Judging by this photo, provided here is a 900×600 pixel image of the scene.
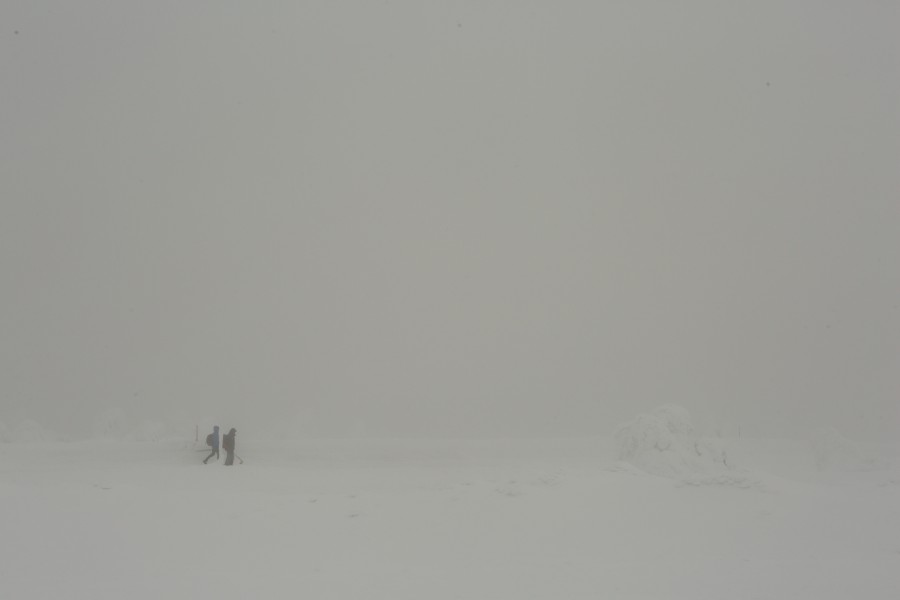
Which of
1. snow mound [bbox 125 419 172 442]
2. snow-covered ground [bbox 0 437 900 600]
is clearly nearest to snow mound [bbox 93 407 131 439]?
snow mound [bbox 125 419 172 442]

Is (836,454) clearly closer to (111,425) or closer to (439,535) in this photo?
(439,535)

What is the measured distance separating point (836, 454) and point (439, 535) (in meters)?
22.1

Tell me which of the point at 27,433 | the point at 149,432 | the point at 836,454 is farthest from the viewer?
the point at 149,432

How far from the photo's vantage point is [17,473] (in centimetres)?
1714

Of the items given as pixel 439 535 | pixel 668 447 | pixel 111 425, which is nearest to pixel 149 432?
pixel 111 425

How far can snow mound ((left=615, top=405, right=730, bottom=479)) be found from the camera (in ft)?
54.6

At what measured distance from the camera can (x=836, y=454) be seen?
27453mm

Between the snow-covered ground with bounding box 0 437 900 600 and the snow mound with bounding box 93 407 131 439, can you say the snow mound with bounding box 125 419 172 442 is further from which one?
the snow-covered ground with bounding box 0 437 900 600

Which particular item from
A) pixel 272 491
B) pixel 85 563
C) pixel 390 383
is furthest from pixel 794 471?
pixel 390 383

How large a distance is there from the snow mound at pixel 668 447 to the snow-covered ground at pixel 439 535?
19.4 inches

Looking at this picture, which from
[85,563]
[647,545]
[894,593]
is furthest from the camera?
[647,545]

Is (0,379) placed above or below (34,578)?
above

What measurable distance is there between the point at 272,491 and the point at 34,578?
6184 mm

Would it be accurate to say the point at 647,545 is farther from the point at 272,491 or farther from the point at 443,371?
the point at 443,371
